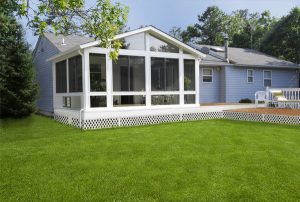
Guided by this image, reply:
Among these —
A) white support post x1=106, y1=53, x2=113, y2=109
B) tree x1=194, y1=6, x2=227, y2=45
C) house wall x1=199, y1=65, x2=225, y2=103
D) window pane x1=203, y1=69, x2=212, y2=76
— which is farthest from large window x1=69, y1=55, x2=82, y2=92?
tree x1=194, y1=6, x2=227, y2=45

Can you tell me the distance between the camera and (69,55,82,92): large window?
11.4 meters

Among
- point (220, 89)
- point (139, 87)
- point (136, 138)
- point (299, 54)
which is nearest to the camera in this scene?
point (136, 138)

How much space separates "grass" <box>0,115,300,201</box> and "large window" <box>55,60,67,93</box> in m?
4.83

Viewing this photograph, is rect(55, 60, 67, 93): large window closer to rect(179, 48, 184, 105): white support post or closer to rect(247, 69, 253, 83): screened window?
rect(179, 48, 184, 105): white support post

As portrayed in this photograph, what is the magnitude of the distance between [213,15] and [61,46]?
29.8 m

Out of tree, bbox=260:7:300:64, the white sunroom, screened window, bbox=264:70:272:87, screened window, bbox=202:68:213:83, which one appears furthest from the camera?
tree, bbox=260:7:300:64

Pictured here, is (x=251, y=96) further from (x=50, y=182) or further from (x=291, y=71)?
(x=50, y=182)

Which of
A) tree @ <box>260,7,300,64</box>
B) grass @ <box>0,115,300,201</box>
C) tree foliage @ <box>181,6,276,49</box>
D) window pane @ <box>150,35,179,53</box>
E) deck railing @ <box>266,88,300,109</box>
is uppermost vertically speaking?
tree foliage @ <box>181,6,276,49</box>

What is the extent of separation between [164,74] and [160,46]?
1.20m

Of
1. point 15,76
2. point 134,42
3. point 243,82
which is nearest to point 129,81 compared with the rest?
point 134,42

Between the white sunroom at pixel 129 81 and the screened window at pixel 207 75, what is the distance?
13.9 ft

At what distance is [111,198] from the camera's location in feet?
13.0

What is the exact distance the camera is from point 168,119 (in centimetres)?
1262

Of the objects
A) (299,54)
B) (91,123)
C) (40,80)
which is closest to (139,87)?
(91,123)
